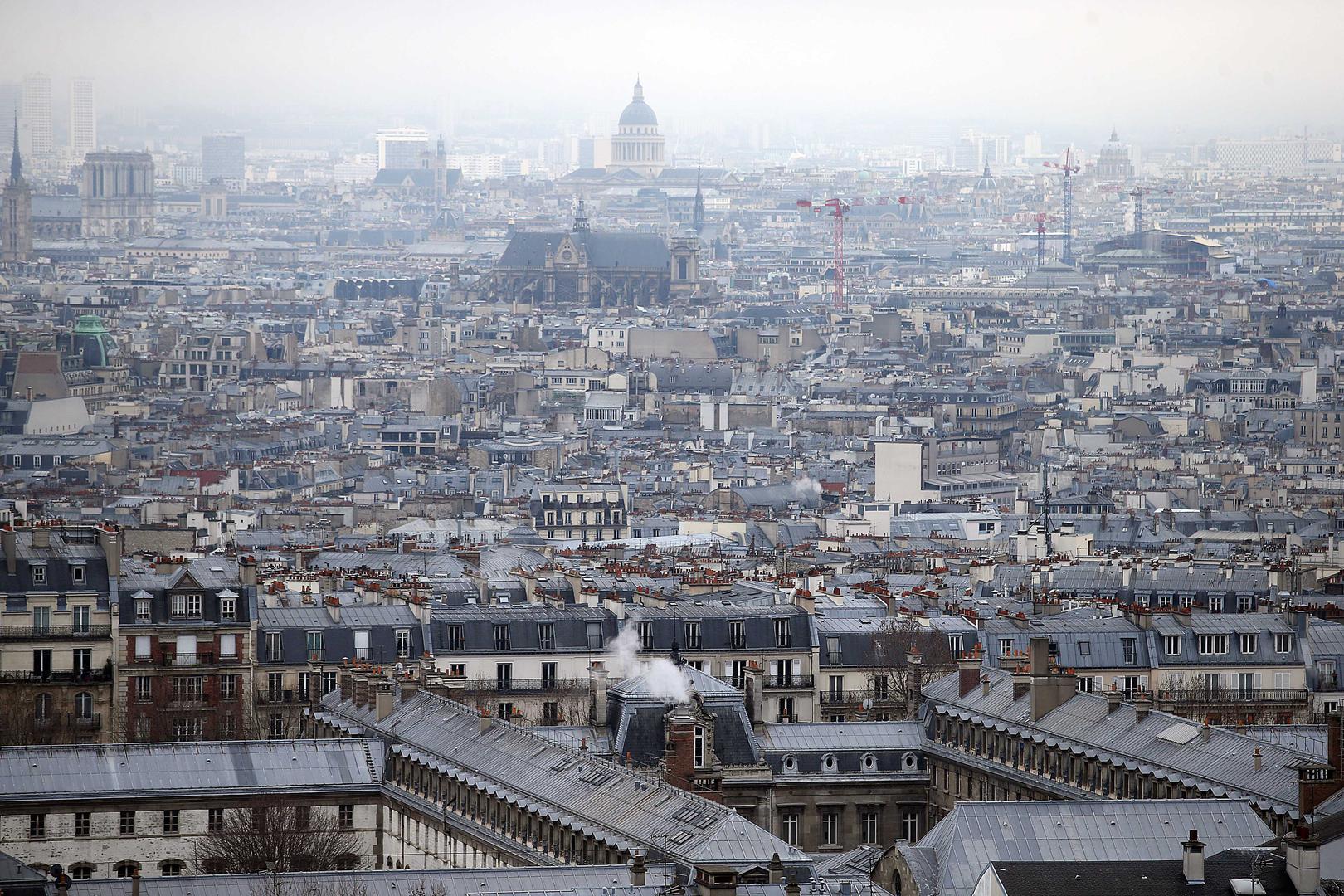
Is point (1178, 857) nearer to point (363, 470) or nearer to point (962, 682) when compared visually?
point (962, 682)

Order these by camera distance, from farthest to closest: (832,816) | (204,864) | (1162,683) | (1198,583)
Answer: (1198,583) → (1162,683) → (832,816) → (204,864)

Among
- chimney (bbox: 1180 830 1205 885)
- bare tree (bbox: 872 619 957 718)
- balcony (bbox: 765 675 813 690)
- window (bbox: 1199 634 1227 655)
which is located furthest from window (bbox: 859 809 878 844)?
chimney (bbox: 1180 830 1205 885)

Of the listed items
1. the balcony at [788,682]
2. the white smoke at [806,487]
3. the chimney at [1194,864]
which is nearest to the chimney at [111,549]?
the balcony at [788,682]

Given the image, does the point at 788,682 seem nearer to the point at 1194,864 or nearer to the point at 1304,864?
the point at 1194,864

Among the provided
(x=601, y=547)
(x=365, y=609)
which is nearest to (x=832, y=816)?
(x=365, y=609)

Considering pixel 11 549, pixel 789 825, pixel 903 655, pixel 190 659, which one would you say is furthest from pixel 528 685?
pixel 789 825

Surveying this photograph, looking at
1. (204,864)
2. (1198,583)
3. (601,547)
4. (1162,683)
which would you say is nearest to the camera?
(204,864)

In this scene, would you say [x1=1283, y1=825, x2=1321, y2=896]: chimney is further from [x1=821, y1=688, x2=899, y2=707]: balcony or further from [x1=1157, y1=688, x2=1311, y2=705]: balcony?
[x1=821, y1=688, x2=899, y2=707]: balcony

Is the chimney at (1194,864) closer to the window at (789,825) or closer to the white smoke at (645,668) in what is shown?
the white smoke at (645,668)
